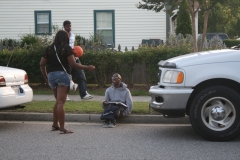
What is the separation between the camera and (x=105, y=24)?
2102 cm

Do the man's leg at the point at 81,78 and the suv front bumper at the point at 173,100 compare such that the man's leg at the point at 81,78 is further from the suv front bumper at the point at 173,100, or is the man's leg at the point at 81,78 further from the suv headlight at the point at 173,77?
the suv front bumper at the point at 173,100

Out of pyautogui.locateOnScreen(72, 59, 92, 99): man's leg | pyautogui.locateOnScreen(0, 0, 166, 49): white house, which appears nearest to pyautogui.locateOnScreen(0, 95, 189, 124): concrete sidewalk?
pyautogui.locateOnScreen(72, 59, 92, 99): man's leg

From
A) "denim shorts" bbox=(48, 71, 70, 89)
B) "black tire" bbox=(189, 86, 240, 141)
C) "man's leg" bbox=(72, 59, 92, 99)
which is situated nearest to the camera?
"black tire" bbox=(189, 86, 240, 141)

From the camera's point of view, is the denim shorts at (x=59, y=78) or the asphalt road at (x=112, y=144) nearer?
the asphalt road at (x=112, y=144)

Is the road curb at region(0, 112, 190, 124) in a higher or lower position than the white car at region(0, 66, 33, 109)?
lower

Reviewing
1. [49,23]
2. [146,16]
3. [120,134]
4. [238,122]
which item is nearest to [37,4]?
[49,23]

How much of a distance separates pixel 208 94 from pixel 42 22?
15297mm

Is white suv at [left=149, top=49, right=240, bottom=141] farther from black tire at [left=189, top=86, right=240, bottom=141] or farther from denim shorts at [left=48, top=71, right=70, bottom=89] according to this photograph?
denim shorts at [left=48, top=71, right=70, bottom=89]

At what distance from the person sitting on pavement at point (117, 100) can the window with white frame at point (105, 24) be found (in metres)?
12.2

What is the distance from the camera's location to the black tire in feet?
Answer: 23.1

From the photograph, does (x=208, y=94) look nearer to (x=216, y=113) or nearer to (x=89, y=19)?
(x=216, y=113)

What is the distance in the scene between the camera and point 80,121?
30.7 feet

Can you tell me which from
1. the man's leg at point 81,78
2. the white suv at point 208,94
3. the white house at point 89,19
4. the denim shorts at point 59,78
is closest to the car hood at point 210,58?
the white suv at point 208,94

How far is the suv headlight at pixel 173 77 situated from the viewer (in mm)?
7207
